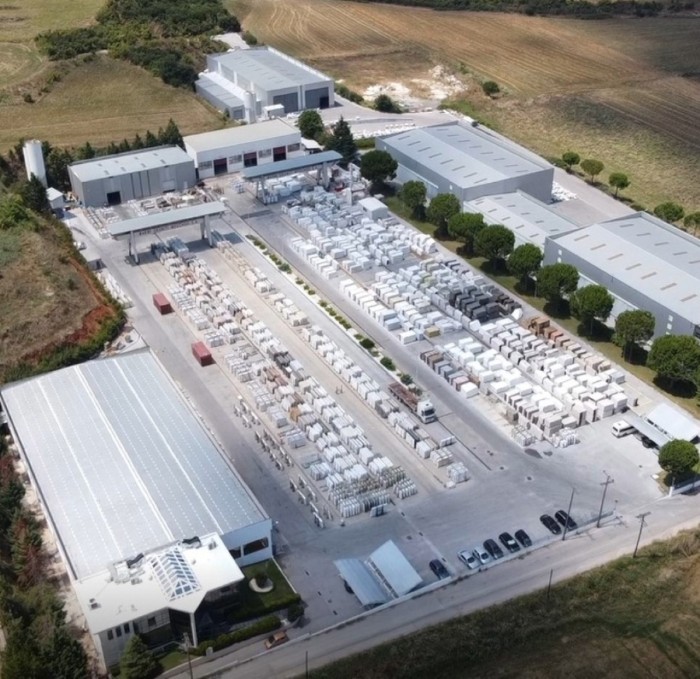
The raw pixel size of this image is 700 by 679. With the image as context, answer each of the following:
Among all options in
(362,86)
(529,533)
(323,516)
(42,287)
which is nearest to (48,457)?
(323,516)

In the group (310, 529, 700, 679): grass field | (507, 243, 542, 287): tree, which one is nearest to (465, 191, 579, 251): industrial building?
(507, 243, 542, 287): tree

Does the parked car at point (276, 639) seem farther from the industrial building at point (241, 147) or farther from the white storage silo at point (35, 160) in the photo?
the industrial building at point (241, 147)

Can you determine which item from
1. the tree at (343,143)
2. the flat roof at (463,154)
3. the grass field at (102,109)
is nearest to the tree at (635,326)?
the flat roof at (463,154)

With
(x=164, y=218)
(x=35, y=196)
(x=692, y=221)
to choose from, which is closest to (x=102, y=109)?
(x=35, y=196)

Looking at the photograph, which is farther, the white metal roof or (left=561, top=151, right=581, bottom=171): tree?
(left=561, top=151, right=581, bottom=171): tree

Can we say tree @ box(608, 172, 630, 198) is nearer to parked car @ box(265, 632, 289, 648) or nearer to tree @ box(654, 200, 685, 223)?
tree @ box(654, 200, 685, 223)

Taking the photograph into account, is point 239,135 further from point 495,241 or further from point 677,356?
point 677,356
